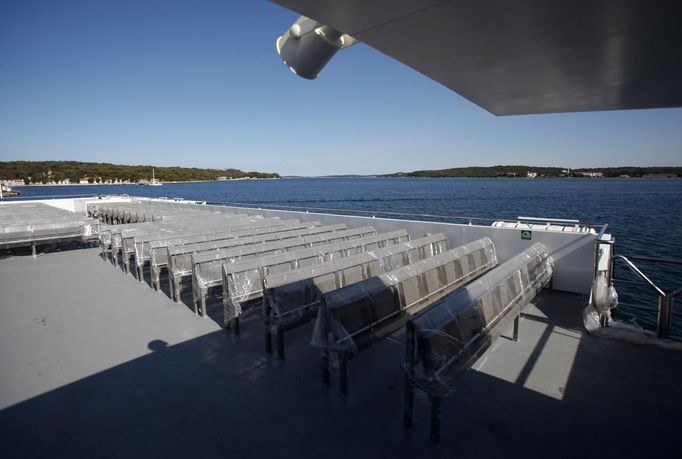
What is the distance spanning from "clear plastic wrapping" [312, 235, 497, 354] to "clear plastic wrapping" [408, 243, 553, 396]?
34.7 inches

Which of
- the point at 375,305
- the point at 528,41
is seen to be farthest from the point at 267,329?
the point at 528,41

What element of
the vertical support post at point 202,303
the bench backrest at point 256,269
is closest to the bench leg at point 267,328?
the bench backrest at point 256,269

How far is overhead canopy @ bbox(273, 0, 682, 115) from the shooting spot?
1913 mm

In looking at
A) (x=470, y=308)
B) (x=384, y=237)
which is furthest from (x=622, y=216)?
(x=470, y=308)

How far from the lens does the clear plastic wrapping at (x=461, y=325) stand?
9.62ft

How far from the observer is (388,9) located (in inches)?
75.5

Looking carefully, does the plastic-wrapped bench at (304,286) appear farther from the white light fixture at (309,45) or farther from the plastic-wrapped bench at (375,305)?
the white light fixture at (309,45)

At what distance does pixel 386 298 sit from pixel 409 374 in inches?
55.0

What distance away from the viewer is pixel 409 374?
3.01m

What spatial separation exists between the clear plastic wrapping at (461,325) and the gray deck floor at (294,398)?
0.56 meters

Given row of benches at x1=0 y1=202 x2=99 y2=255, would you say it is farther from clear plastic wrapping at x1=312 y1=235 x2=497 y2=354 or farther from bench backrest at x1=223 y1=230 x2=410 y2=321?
clear plastic wrapping at x1=312 y1=235 x2=497 y2=354

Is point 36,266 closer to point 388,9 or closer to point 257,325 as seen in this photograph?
point 257,325

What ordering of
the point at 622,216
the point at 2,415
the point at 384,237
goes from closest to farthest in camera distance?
the point at 2,415
the point at 384,237
the point at 622,216

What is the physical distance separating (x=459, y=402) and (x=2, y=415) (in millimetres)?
4577
